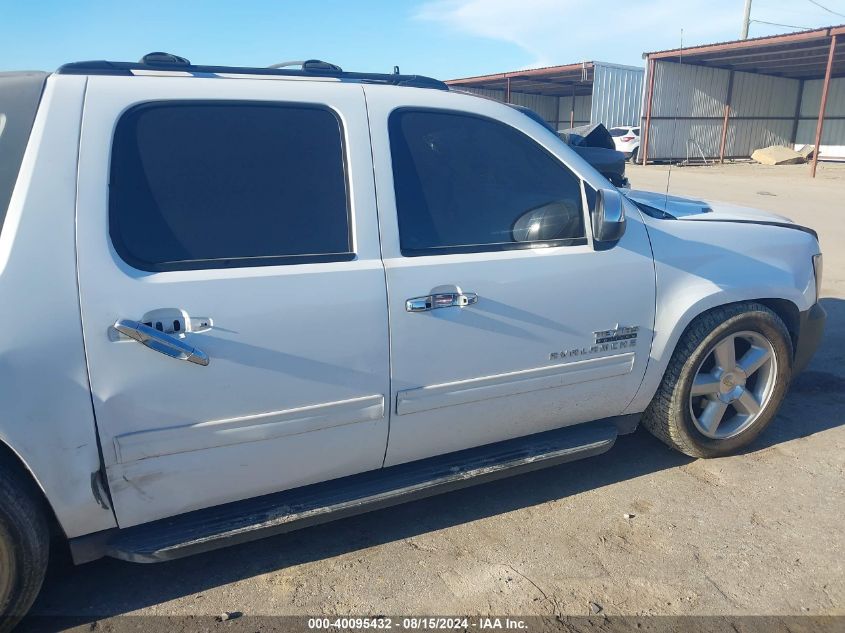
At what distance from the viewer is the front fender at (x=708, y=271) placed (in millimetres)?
3160

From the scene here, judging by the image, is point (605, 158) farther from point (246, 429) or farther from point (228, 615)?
point (228, 615)

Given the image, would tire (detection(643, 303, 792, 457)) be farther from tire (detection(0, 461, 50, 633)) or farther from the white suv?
tire (detection(0, 461, 50, 633))

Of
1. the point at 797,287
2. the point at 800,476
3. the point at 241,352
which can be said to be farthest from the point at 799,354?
the point at 241,352

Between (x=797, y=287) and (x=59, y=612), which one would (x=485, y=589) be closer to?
(x=59, y=612)

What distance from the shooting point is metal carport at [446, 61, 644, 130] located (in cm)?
2805

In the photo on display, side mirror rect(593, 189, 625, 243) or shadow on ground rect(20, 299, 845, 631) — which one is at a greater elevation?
side mirror rect(593, 189, 625, 243)

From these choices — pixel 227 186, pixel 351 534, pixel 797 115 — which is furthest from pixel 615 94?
pixel 227 186

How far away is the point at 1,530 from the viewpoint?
6.77ft

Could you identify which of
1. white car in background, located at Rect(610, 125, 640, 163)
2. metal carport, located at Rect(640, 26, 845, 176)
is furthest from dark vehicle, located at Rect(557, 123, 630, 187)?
white car in background, located at Rect(610, 125, 640, 163)

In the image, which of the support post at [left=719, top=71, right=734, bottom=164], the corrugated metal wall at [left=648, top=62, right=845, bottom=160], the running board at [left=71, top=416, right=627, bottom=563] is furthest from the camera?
the support post at [left=719, top=71, right=734, bottom=164]

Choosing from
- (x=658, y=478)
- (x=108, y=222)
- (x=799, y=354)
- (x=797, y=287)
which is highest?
(x=108, y=222)

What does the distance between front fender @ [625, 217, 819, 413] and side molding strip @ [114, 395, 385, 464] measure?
149cm

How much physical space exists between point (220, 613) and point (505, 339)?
5.02 feet

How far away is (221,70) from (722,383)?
9.43 feet
